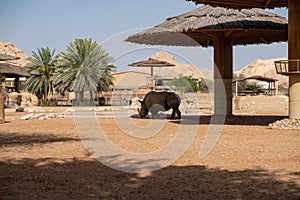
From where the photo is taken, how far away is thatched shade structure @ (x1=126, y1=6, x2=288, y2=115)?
15453mm

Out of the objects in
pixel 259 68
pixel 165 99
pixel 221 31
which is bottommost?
pixel 165 99

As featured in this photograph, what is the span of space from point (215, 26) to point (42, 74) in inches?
1097

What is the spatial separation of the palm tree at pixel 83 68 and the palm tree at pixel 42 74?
325cm

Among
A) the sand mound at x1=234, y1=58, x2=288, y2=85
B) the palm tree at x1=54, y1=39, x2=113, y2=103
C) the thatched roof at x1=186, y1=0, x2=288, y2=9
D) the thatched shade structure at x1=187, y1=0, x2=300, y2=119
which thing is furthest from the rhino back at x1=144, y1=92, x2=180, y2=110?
the sand mound at x1=234, y1=58, x2=288, y2=85

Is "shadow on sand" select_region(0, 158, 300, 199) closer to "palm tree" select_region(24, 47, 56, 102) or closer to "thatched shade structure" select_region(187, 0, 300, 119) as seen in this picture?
"thatched shade structure" select_region(187, 0, 300, 119)

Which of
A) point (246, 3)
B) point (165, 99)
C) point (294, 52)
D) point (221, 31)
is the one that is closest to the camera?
point (294, 52)

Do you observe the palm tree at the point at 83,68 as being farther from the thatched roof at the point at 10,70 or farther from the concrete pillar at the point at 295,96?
the concrete pillar at the point at 295,96

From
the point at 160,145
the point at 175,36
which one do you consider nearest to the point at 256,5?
the point at 175,36

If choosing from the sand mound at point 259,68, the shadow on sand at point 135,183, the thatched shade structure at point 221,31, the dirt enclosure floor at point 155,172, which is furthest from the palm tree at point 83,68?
the sand mound at point 259,68

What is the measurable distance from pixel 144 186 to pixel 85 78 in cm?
3024

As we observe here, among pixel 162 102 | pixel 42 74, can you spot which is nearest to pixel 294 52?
pixel 162 102

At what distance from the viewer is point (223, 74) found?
17391 millimetres

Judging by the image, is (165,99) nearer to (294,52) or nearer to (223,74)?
(223,74)

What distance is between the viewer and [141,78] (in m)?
40.2
